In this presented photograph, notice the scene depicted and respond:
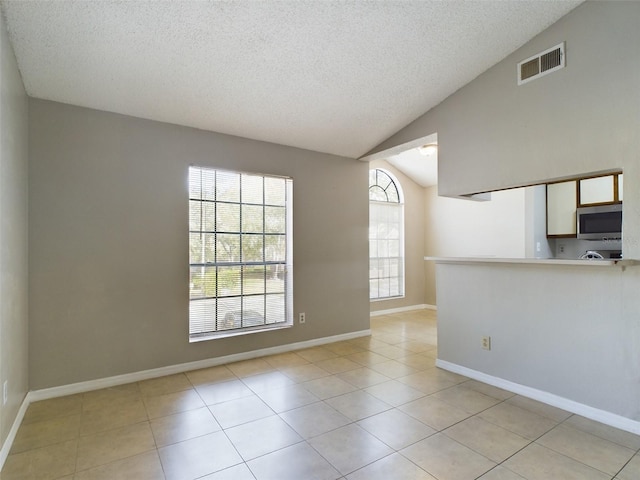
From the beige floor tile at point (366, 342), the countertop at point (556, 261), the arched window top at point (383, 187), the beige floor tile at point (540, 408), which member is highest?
the arched window top at point (383, 187)

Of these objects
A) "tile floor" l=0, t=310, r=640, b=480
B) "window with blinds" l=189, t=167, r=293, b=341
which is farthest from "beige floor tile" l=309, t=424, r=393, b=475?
"window with blinds" l=189, t=167, r=293, b=341

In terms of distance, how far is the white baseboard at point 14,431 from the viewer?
1996 millimetres

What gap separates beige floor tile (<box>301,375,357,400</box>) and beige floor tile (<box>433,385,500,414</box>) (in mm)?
772

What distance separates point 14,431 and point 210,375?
145 cm

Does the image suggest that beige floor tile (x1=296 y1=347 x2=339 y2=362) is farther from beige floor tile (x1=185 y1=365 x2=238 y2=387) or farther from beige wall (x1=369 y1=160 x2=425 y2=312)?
beige wall (x1=369 y1=160 x2=425 y2=312)

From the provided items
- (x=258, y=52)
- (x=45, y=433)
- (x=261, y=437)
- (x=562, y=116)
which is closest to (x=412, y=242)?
(x=562, y=116)

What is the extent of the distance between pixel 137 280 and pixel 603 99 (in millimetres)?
4131

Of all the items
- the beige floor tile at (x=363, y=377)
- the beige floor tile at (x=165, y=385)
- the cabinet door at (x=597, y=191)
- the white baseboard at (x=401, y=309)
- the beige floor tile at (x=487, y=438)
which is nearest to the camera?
the beige floor tile at (x=487, y=438)

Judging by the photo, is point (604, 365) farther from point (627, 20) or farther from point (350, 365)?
point (627, 20)

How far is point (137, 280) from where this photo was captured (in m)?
3.23

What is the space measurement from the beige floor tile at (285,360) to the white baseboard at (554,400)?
155 cm

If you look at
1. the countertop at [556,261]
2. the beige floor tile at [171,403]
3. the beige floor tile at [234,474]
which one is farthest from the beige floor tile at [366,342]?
the beige floor tile at [234,474]

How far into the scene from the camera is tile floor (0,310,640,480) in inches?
74.7

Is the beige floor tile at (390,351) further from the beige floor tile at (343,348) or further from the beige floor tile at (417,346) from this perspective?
the beige floor tile at (343,348)
